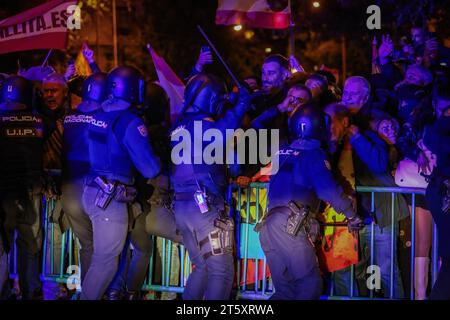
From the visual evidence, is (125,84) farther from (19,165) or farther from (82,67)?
(82,67)

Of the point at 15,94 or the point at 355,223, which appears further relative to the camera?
the point at 15,94

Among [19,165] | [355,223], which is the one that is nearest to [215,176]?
[355,223]

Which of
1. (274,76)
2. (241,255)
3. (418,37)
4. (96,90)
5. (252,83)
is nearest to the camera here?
(96,90)

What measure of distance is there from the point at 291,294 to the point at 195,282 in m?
0.86

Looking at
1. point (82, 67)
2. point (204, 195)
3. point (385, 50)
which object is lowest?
point (204, 195)

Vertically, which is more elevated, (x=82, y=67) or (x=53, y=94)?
(x=82, y=67)

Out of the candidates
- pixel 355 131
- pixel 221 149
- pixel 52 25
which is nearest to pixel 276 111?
pixel 355 131

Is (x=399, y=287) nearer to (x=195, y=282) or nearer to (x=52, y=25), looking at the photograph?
(x=195, y=282)

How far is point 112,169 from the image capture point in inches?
261

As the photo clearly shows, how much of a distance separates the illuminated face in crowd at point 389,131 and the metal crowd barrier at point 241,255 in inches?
24.8

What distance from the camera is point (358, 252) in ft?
24.0

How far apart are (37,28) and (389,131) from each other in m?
4.73

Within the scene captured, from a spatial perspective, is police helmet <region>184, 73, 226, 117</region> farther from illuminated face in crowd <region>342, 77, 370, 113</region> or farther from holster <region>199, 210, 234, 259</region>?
illuminated face in crowd <region>342, 77, 370, 113</region>

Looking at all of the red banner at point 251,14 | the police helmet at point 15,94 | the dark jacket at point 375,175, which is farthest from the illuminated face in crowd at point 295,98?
the police helmet at point 15,94
